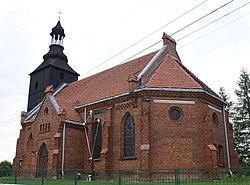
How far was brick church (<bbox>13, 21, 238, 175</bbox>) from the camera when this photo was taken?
21016 mm

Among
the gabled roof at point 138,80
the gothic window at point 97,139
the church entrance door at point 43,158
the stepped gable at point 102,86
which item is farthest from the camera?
the church entrance door at point 43,158

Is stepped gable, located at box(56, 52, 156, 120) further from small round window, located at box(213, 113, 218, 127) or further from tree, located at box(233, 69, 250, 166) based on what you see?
tree, located at box(233, 69, 250, 166)

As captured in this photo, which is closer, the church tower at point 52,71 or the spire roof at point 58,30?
the church tower at point 52,71

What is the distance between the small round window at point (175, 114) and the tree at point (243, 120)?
19.5 meters

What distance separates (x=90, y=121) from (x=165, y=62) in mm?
8382

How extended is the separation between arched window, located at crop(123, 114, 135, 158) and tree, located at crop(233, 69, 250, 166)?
67.9 feet

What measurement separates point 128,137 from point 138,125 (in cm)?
158

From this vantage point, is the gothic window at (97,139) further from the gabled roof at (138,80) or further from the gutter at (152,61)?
the gutter at (152,61)

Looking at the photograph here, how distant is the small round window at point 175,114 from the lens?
2184 cm

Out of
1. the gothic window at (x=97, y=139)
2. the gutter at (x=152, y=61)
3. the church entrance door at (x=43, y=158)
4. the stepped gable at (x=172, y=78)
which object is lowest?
the church entrance door at (x=43, y=158)

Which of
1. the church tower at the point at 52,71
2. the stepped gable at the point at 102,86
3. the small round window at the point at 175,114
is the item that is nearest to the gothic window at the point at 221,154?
the small round window at the point at 175,114

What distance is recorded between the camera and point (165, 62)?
25.3m

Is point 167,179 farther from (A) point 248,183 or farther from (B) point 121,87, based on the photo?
(B) point 121,87

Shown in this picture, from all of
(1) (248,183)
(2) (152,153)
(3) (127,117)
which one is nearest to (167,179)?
(2) (152,153)
